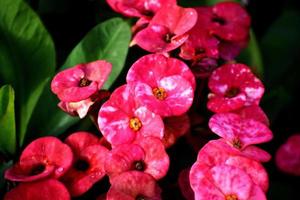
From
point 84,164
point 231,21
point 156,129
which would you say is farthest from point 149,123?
point 231,21

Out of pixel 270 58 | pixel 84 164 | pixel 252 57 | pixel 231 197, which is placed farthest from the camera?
pixel 270 58

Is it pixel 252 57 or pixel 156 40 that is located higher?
pixel 156 40

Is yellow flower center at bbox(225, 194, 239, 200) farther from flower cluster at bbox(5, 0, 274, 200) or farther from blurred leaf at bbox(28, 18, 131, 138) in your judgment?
blurred leaf at bbox(28, 18, 131, 138)

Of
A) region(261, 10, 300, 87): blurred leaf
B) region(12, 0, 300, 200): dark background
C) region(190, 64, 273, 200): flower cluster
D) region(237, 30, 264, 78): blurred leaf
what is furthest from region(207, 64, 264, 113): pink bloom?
region(261, 10, 300, 87): blurred leaf

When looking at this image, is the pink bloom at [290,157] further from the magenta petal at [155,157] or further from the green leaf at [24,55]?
the green leaf at [24,55]

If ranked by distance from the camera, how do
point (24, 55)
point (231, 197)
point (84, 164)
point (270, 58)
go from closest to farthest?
point (231, 197) < point (84, 164) < point (24, 55) < point (270, 58)

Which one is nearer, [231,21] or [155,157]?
[155,157]

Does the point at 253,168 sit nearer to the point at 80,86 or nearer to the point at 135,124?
the point at 135,124

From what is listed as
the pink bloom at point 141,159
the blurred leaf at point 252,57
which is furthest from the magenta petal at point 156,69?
the blurred leaf at point 252,57
